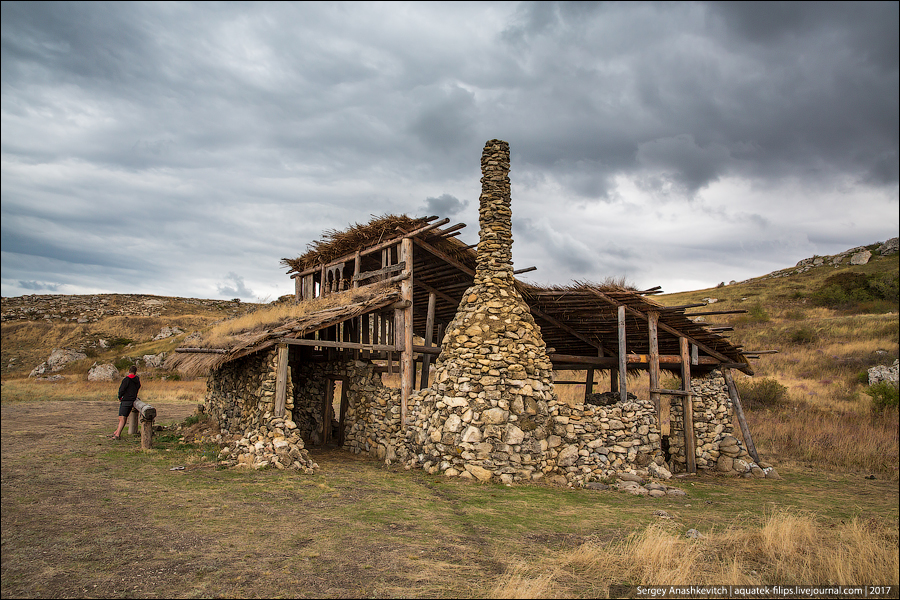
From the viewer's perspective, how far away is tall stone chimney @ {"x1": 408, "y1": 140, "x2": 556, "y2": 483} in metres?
11.1

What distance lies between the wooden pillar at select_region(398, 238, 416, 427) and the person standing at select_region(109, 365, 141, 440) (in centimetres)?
691

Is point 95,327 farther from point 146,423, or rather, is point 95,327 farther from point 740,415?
point 740,415

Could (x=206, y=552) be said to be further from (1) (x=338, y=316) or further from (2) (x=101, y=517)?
(1) (x=338, y=316)

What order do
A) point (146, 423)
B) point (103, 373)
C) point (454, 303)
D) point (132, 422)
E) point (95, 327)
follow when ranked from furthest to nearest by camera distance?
point (95, 327)
point (103, 373)
point (454, 303)
point (132, 422)
point (146, 423)

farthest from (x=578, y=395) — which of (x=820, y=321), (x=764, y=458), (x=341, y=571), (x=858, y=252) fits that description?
(x=858, y=252)

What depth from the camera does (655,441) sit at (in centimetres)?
1227

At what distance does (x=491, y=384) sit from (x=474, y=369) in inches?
20.1

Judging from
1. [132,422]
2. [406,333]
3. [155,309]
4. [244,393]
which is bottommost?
[132,422]

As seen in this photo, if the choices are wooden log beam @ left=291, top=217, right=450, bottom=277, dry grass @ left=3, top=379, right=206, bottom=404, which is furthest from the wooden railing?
dry grass @ left=3, top=379, right=206, bottom=404

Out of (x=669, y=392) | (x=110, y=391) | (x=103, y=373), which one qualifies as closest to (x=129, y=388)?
(x=669, y=392)

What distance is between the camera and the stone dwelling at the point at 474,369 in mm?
11336

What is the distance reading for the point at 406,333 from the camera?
13734 mm

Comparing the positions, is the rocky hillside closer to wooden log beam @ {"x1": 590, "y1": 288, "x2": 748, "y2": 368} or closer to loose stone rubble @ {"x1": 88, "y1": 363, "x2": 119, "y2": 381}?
loose stone rubble @ {"x1": 88, "y1": 363, "x2": 119, "y2": 381}

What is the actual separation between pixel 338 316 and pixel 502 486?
547cm
